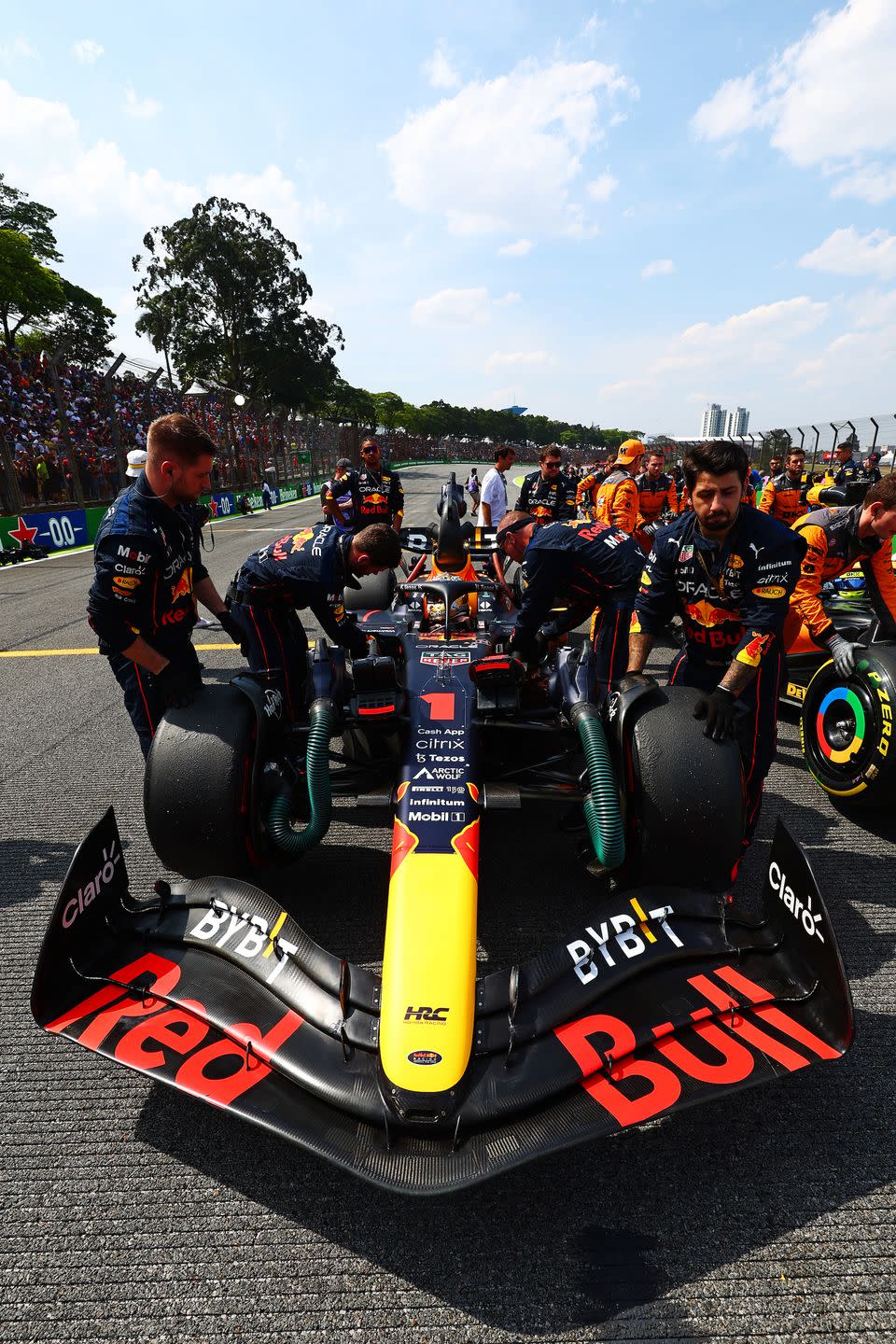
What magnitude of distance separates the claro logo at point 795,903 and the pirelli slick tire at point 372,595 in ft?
13.7

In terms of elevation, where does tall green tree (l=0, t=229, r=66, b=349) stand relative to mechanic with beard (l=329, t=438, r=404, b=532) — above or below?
above

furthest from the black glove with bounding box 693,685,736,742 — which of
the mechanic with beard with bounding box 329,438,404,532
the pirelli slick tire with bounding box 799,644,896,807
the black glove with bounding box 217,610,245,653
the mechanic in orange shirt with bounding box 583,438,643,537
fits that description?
the mechanic with beard with bounding box 329,438,404,532

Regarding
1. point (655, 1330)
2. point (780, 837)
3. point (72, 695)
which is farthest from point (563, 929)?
point (72, 695)

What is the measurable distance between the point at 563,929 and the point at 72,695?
4.42 meters

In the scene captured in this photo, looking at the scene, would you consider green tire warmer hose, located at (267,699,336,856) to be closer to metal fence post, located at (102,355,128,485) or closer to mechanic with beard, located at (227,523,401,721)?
mechanic with beard, located at (227,523,401,721)

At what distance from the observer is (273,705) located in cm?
279

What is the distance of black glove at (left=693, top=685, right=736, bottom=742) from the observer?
2434 mm

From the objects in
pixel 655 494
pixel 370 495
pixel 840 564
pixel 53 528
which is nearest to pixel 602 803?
pixel 840 564

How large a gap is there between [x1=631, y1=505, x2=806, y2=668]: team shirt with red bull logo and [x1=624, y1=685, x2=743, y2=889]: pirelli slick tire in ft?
1.57

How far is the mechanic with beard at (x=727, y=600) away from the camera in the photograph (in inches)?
103

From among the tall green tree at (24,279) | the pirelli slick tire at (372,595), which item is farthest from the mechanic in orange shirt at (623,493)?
the tall green tree at (24,279)

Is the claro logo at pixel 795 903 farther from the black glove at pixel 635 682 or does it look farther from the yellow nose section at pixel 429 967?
the yellow nose section at pixel 429 967

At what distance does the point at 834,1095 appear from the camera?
195 centimetres

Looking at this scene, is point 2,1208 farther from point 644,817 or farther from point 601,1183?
point 644,817
